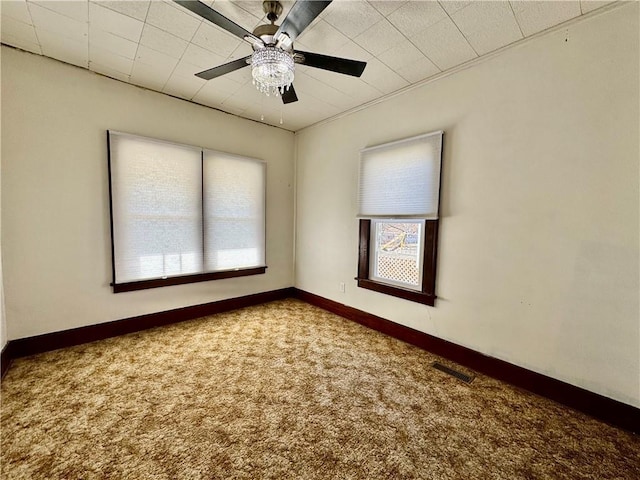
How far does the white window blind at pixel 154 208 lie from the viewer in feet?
9.14

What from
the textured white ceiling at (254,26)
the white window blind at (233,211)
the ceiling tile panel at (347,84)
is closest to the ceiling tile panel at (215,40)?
the textured white ceiling at (254,26)

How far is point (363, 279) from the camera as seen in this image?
10.8ft

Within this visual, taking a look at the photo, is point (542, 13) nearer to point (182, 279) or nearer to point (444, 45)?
point (444, 45)

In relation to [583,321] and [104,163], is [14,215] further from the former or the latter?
[583,321]

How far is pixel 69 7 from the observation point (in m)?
1.82

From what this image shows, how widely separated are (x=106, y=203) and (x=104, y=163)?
40 centimetres

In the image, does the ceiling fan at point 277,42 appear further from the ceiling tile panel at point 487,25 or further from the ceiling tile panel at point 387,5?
the ceiling tile panel at point 487,25

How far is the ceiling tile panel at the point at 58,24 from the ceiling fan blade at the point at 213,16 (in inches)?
49.6

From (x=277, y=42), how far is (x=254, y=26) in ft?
1.67

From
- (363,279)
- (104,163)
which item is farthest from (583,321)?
(104,163)

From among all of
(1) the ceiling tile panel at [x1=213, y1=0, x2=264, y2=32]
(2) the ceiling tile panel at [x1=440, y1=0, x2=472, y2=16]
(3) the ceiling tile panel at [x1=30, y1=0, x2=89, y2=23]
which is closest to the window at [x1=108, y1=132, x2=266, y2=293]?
(3) the ceiling tile panel at [x1=30, y1=0, x2=89, y2=23]

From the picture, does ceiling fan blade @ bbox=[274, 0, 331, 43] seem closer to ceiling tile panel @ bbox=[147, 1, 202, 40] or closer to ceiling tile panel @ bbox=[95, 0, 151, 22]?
ceiling tile panel @ bbox=[147, 1, 202, 40]

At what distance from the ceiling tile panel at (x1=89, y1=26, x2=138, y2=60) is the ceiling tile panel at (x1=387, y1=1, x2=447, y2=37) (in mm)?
2077

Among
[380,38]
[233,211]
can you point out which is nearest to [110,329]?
[233,211]
